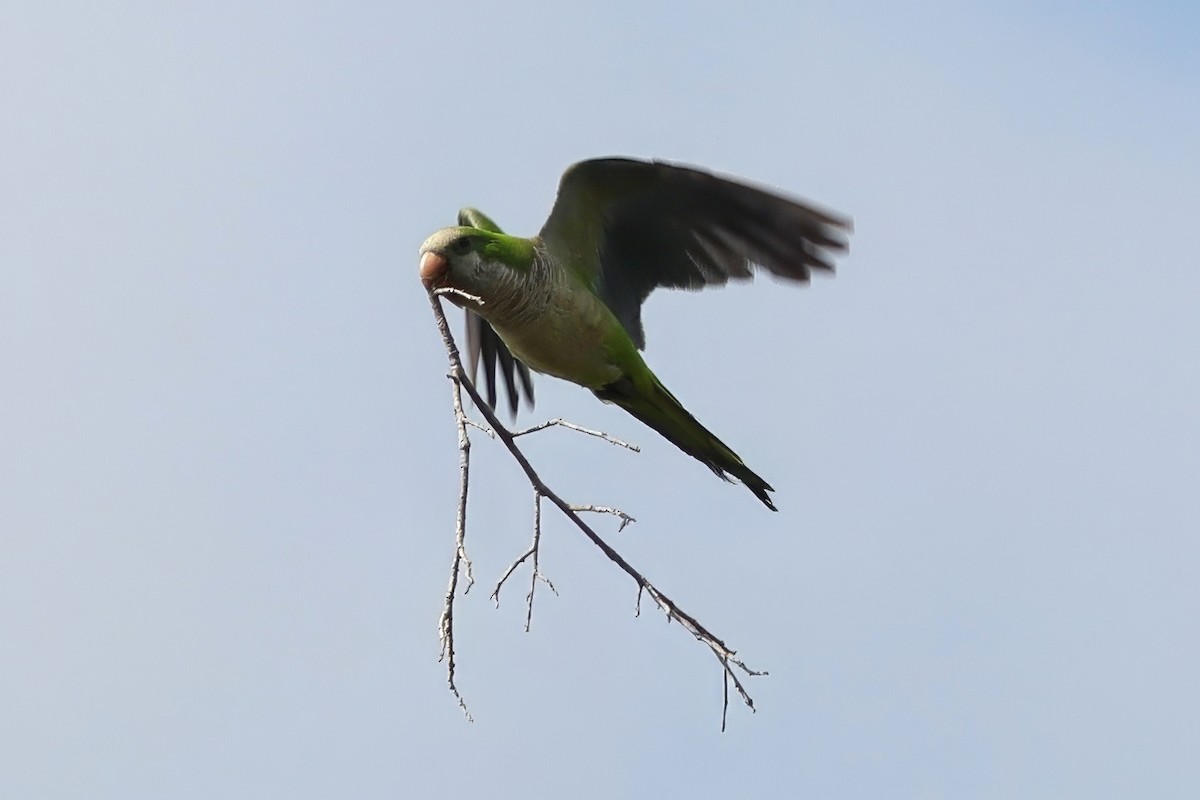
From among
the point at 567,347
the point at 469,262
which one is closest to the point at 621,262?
the point at 567,347

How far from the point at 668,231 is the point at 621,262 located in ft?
0.97

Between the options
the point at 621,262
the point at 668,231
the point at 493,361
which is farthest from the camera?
the point at 493,361

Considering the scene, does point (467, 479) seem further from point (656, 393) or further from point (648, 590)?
point (656, 393)

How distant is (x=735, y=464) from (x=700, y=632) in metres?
1.75

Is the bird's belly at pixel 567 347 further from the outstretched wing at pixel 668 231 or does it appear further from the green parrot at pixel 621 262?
the outstretched wing at pixel 668 231

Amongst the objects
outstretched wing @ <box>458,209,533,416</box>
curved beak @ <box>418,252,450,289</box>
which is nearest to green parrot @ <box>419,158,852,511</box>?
curved beak @ <box>418,252,450,289</box>

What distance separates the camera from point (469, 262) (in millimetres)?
5270

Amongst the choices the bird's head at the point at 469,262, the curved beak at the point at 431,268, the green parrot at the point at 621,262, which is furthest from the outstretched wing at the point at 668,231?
the curved beak at the point at 431,268

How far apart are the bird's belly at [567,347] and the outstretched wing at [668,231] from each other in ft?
1.34

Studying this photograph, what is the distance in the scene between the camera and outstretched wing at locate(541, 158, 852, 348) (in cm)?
554

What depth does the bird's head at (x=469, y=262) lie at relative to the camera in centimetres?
515

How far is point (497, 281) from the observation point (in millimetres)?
5367

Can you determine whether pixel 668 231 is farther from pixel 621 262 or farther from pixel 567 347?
pixel 567 347

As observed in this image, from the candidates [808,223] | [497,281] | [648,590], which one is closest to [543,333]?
[497,281]
